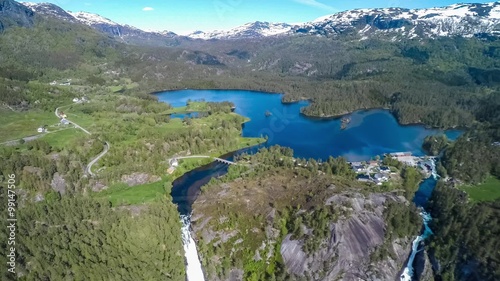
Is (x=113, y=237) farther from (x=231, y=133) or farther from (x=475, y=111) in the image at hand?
(x=475, y=111)

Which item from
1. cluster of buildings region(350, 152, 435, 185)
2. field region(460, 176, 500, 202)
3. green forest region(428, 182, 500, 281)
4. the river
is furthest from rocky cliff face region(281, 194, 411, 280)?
→ field region(460, 176, 500, 202)

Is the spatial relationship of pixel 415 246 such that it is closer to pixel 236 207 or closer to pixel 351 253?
pixel 351 253

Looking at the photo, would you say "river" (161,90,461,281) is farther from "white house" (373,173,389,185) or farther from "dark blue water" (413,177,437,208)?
"white house" (373,173,389,185)

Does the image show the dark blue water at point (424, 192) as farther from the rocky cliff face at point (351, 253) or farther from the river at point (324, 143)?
the rocky cliff face at point (351, 253)

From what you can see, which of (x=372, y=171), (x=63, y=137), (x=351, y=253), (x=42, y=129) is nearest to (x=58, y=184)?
(x=63, y=137)

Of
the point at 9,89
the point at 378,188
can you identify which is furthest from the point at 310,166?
the point at 9,89

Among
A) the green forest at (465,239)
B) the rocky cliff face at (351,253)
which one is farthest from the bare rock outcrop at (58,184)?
the green forest at (465,239)
